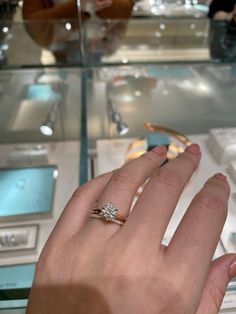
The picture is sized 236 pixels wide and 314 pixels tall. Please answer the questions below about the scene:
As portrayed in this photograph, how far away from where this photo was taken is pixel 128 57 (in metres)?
0.71

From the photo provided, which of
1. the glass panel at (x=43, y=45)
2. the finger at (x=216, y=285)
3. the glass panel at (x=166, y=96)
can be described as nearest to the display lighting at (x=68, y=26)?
the glass panel at (x=43, y=45)

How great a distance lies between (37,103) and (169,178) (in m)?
0.47

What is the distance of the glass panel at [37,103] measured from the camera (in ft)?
Result: 2.10

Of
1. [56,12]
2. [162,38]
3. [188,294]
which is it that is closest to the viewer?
[188,294]

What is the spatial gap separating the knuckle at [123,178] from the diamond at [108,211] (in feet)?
0.10

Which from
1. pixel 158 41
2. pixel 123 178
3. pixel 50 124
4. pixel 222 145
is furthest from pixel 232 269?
pixel 158 41

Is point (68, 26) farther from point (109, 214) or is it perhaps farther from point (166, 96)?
point (109, 214)

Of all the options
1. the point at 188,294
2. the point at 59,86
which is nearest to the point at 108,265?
the point at 188,294

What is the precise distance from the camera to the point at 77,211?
0.30 metres

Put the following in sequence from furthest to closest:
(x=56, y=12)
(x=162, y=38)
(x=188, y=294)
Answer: (x=162, y=38) → (x=56, y=12) → (x=188, y=294)

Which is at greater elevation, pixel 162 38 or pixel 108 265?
pixel 162 38

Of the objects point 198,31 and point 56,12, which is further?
point 198,31

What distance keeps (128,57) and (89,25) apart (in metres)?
0.12

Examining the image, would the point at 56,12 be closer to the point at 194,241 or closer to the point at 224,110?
the point at 224,110
